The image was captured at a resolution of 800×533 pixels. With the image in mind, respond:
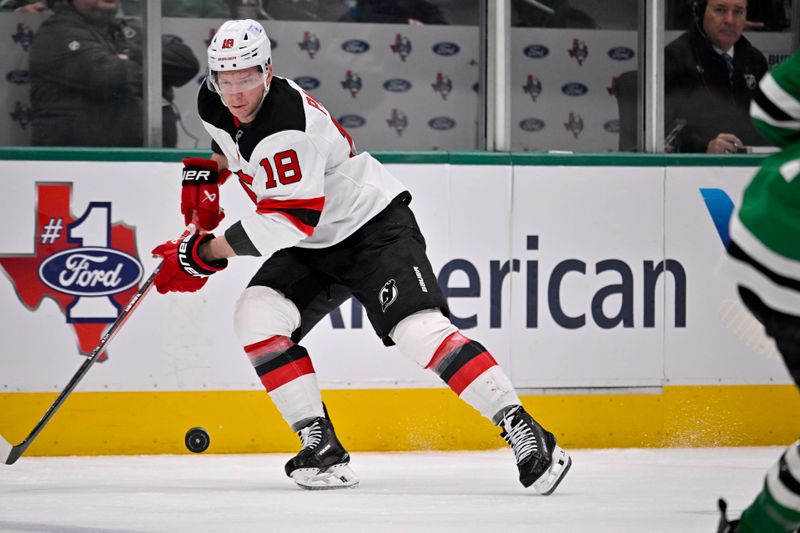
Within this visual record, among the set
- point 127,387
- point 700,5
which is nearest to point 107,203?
point 127,387

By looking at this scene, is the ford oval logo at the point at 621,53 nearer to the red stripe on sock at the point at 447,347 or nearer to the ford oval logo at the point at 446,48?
the ford oval logo at the point at 446,48

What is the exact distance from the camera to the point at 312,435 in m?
3.31

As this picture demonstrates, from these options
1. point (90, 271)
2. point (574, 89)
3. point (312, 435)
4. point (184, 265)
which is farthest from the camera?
point (574, 89)

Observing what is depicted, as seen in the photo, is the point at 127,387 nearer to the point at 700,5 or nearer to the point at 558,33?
the point at 558,33

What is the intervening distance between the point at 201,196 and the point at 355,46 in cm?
118

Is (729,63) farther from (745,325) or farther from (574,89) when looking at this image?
(745,325)

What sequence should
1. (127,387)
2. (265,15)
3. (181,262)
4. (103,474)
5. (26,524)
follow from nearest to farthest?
(26,524)
(181,262)
(103,474)
(127,387)
(265,15)

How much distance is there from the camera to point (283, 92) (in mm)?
3223

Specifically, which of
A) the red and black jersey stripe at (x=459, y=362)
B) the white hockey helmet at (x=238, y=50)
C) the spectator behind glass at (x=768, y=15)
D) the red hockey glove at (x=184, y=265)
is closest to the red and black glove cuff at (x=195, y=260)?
the red hockey glove at (x=184, y=265)

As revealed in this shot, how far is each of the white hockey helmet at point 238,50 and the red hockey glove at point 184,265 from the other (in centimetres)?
39

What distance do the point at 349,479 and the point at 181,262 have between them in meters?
0.71

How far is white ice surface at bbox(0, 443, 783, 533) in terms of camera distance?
2.72 metres

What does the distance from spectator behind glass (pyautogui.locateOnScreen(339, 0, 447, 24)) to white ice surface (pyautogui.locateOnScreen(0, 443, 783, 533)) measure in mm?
1502

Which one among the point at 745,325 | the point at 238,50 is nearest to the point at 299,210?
the point at 238,50
